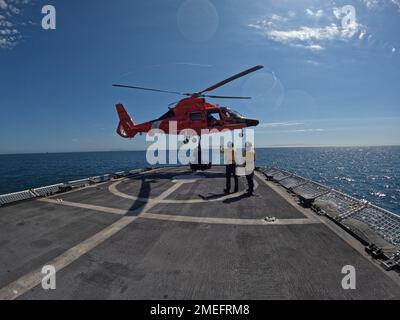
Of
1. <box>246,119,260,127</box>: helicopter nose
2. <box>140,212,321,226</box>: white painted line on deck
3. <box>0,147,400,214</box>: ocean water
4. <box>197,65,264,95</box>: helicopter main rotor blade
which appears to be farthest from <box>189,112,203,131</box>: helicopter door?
<box>0,147,400,214</box>: ocean water

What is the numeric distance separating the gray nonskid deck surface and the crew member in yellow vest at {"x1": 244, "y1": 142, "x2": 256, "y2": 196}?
1856 mm

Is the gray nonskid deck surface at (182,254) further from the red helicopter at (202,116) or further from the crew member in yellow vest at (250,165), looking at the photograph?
the red helicopter at (202,116)

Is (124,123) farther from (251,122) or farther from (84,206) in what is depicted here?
(84,206)

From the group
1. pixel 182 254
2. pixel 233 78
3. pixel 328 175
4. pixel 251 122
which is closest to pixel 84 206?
pixel 182 254

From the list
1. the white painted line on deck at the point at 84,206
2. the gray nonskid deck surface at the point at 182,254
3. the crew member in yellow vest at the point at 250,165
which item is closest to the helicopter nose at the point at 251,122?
the crew member in yellow vest at the point at 250,165

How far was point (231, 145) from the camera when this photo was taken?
11.4 meters

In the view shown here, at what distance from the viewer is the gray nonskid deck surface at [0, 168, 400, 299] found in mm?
3822

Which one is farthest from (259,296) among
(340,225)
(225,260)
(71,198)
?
(71,198)

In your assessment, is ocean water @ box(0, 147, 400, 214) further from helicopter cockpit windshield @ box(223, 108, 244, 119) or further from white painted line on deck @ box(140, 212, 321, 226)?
white painted line on deck @ box(140, 212, 321, 226)

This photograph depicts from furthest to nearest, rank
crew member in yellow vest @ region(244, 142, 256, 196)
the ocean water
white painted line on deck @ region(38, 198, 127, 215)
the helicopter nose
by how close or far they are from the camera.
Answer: the ocean water → the helicopter nose → crew member in yellow vest @ region(244, 142, 256, 196) → white painted line on deck @ region(38, 198, 127, 215)

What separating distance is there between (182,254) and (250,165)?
6.76 meters

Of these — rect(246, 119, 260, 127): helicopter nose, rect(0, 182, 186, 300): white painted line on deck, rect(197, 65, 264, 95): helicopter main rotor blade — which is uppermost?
rect(197, 65, 264, 95): helicopter main rotor blade
